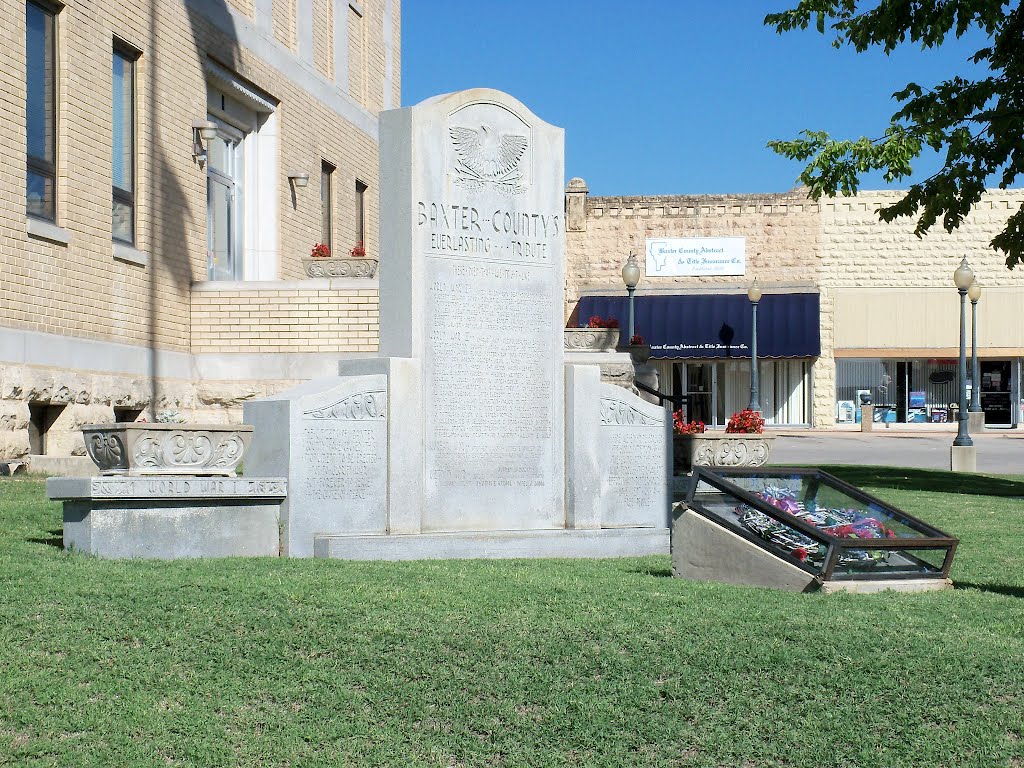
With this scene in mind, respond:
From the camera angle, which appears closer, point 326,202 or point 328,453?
point 328,453

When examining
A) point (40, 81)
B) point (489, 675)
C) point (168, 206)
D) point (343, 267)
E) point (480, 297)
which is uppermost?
point (40, 81)

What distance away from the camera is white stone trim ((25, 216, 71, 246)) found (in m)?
15.5

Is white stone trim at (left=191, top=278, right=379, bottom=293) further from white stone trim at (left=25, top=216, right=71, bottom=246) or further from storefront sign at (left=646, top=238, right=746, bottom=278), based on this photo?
storefront sign at (left=646, top=238, right=746, bottom=278)

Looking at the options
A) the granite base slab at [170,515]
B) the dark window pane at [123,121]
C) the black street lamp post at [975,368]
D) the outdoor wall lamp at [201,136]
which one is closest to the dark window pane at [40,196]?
the dark window pane at [123,121]

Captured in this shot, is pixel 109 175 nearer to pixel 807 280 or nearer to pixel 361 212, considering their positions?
pixel 361 212

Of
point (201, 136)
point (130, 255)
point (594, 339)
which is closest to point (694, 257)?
point (594, 339)

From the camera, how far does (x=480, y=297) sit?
32.9 feet

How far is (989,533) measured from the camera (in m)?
11.7

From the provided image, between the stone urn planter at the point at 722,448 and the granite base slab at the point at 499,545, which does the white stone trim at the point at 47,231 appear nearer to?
the stone urn planter at the point at 722,448

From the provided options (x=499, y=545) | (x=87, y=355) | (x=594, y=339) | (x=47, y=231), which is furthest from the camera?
(x=594, y=339)

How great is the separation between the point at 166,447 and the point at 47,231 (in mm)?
8028

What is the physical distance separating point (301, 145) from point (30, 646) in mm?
20561

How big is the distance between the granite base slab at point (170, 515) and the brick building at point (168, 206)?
22.6 ft

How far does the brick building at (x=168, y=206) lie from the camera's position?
15641mm
